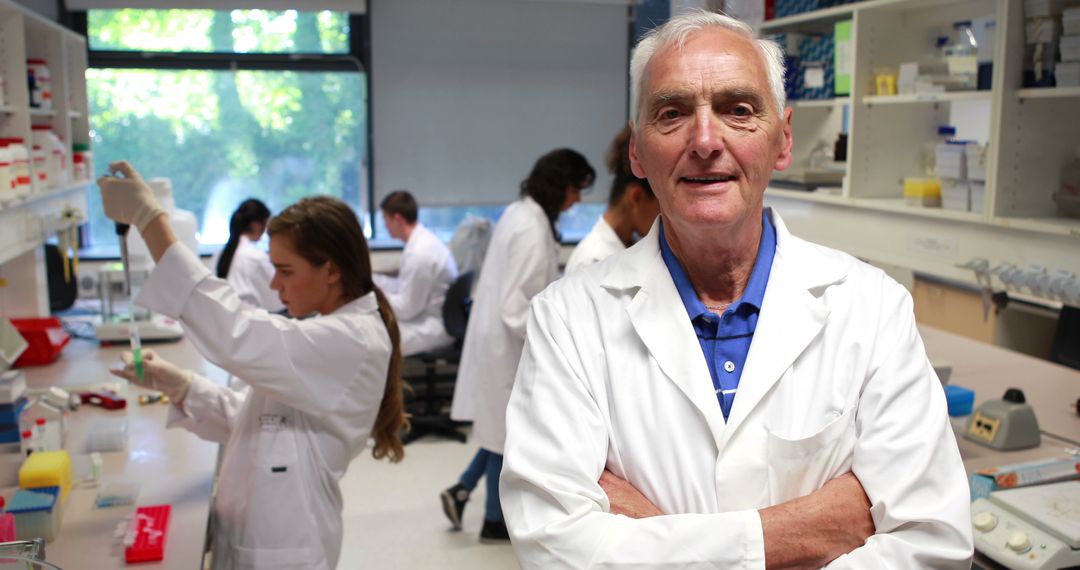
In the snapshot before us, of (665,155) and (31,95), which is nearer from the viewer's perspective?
(665,155)

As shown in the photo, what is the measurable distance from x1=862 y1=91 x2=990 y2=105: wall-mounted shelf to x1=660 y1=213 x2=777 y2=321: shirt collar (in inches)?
43.5

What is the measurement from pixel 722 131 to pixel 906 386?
399 mm

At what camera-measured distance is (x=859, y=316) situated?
120 centimetres

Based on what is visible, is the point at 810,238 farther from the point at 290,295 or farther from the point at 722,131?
the point at 722,131

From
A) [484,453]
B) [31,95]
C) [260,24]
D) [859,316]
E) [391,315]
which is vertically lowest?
[484,453]

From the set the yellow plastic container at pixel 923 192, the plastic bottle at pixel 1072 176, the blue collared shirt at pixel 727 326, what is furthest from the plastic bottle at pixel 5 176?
the plastic bottle at pixel 1072 176

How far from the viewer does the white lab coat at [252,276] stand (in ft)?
14.2

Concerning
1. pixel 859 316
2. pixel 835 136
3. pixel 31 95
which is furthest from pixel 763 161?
pixel 31 95

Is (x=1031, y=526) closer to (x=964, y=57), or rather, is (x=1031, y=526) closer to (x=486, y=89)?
(x=964, y=57)

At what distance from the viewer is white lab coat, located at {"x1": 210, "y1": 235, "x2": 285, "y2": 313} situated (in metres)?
4.34

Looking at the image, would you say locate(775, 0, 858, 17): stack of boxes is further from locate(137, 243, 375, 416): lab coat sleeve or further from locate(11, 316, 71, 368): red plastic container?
locate(11, 316, 71, 368): red plastic container

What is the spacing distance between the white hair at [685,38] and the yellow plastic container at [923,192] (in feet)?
4.20

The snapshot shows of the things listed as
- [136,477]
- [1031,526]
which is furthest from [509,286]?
[1031,526]

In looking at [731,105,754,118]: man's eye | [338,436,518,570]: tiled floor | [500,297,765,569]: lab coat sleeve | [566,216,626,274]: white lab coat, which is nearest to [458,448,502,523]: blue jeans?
[338,436,518,570]: tiled floor
